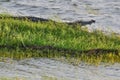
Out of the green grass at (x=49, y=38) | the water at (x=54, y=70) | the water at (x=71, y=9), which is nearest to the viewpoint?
the water at (x=54, y=70)

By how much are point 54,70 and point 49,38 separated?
13.3ft

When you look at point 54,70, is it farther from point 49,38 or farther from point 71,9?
point 71,9

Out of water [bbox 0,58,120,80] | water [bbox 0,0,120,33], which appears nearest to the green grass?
water [bbox 0,58,120,80]

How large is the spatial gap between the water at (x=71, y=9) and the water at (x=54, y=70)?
35.9 feet

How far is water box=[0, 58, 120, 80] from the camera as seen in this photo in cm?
1476

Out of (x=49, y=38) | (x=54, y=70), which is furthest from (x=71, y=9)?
(x=54, y=70)

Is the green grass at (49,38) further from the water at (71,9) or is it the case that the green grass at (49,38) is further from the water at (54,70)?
the water at (71,9)

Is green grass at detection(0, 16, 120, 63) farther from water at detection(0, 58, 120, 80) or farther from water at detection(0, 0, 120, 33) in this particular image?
water at detection(0, 0, 120, 33)

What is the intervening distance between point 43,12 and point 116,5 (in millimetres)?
5981

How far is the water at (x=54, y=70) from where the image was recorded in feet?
48.4

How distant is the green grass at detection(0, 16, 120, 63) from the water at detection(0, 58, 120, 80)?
80 centimetres

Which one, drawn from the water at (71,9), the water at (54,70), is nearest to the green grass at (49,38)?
the water at (54,70)

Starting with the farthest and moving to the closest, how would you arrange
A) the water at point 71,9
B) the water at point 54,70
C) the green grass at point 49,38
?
the water at point 71,9
the green grass at point 49,38
the water at point 54,70

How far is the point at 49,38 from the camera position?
19.7m
